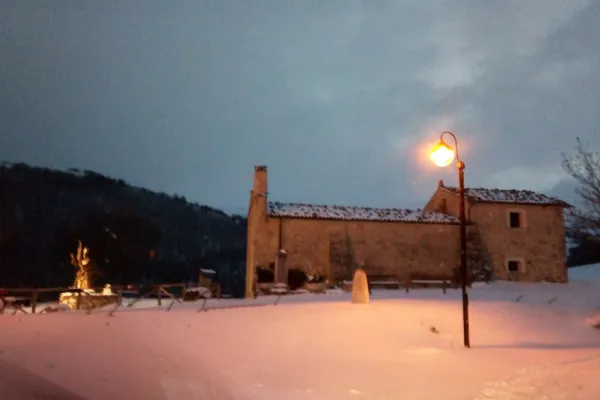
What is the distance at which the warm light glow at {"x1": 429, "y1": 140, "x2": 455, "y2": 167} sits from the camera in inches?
470

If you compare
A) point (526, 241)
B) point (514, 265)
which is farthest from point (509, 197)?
point (514, 265)

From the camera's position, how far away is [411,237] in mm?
31359

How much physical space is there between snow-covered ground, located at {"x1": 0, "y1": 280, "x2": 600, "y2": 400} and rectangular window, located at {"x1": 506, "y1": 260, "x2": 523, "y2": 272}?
1524 centimetres

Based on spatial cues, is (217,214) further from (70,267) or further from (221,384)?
(221,384)

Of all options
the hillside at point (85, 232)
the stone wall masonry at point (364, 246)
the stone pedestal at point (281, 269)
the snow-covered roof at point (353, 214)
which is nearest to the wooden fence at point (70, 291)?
the stone pedestal at point (281, 269)

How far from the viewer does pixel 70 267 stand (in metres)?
42.8

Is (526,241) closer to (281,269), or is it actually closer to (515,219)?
(515,219)

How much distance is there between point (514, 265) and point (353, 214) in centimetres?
1072

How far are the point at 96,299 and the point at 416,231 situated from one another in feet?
60.2

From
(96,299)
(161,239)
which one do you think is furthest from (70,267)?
(96,299)

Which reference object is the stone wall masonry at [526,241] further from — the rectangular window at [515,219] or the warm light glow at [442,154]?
the warm light glow at [442,154]

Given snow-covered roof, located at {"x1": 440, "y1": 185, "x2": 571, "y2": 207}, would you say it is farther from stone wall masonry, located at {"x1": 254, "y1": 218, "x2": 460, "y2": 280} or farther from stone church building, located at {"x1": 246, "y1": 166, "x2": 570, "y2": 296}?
stone wall masonry, located at {"x1": 254, "y1": 218, "x2": 460, "y2": 280}

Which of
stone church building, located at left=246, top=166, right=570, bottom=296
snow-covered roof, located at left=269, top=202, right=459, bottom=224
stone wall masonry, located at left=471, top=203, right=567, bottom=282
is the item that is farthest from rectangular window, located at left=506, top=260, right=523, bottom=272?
snow-covered roof, located at left=269, top=202, right=459, bottom=224

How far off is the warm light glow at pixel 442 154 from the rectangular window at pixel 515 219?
23277 mm
